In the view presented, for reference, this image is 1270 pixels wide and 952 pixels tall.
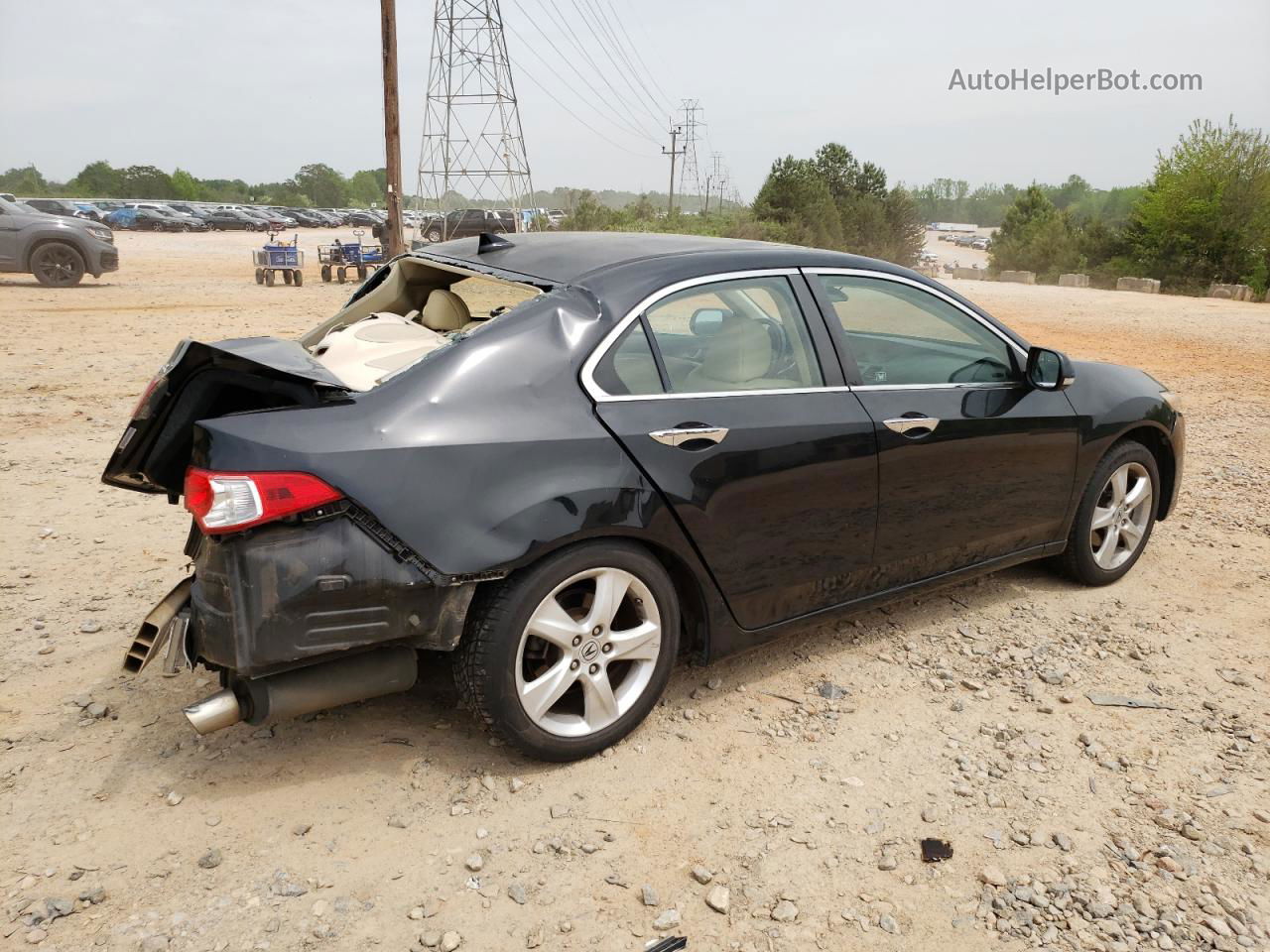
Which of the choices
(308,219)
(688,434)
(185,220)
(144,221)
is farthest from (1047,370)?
(308,219)

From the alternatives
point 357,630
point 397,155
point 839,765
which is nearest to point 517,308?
point 357,630

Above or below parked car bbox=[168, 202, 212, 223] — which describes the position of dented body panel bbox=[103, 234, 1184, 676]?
below

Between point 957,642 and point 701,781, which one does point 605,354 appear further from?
point 957,642

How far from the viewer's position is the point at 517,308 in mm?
3143

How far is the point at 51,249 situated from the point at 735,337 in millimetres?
18917

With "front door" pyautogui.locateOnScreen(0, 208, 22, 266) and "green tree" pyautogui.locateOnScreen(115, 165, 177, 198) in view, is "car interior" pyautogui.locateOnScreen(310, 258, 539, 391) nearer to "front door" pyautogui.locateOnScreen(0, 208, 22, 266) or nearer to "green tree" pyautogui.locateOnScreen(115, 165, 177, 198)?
"front door" pyautogui.locateOnScreen(0, 208, 22, 266)

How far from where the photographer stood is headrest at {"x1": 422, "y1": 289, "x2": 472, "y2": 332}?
13.2 feet

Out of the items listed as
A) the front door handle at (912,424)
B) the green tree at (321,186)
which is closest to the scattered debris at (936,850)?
the front door handle at (912,424)

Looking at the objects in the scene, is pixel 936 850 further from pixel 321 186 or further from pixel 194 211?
pixel 321 186

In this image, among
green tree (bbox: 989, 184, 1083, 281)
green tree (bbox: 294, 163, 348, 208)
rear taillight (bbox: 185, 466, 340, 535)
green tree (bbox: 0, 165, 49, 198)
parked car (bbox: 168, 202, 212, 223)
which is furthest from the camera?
green tree (bbox: 294, 163, 348, 208)

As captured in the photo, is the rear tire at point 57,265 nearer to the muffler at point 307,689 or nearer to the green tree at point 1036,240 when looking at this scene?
the muffler at point 307,689

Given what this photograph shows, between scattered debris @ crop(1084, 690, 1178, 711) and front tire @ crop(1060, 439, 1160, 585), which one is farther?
front tire @ crop(1060, 439, 1160, 585)

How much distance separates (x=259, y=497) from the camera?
8.61ft

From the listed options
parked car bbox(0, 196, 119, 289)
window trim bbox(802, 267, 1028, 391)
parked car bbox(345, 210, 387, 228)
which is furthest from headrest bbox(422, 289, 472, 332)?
parked car bbox(345, 210, 387, 228)
